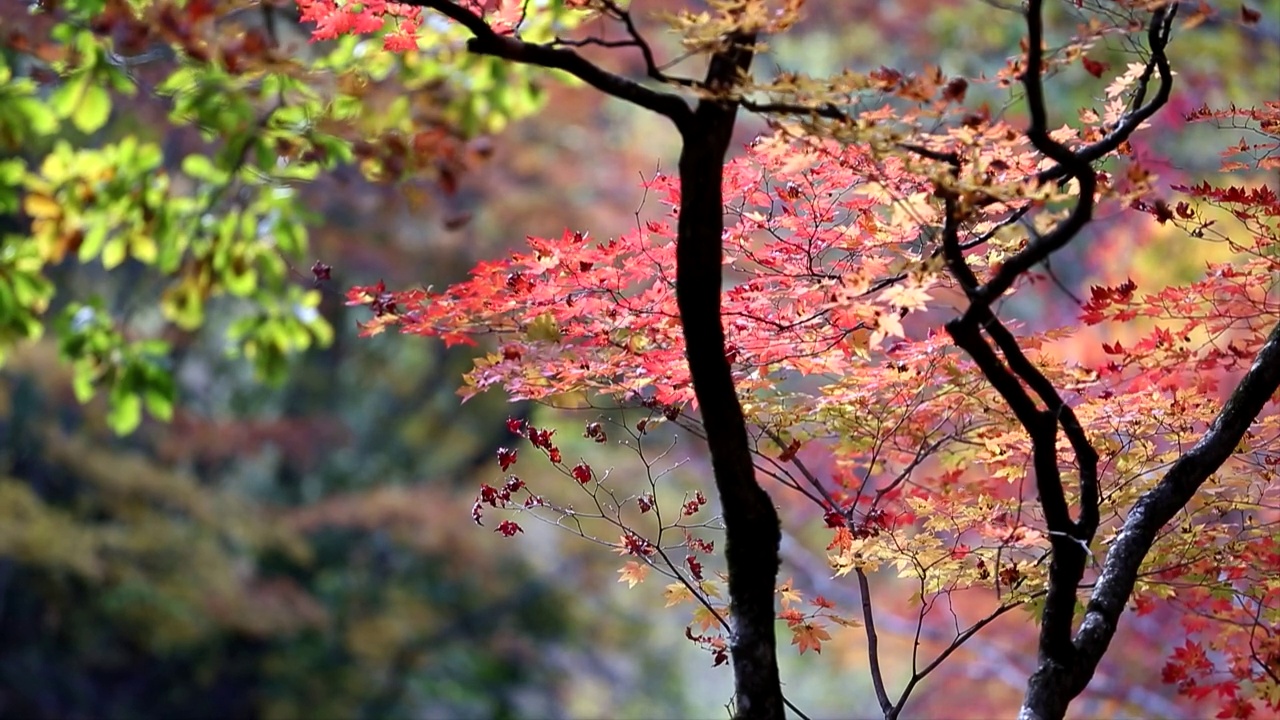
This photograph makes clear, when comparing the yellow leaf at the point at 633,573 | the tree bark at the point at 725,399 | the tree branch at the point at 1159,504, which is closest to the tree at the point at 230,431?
the tree bark at the point at 725,399

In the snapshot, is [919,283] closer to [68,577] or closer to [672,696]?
[68,577]

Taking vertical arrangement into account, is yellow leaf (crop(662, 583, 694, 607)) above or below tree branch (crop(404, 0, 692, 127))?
below

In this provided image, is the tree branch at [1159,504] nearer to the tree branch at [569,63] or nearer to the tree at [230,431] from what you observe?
the tree branch at [569,63]

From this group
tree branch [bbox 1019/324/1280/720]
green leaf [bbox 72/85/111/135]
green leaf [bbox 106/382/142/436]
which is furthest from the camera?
green leaf [bbox 106/382/142/436]

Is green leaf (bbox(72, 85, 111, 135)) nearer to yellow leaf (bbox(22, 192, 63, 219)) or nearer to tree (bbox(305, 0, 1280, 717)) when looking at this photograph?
yellow leaf (bbox(22, 192, 63, 219))

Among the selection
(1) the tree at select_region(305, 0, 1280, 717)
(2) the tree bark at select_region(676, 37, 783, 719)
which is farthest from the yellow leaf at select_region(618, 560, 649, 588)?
(2) the tree bark at select_region(676, 37, 783, 719)

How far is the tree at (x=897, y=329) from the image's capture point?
179 centimetres

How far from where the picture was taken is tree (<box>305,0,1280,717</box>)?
1.79 m

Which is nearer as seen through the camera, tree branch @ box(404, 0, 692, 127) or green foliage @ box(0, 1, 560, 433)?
tree branch @ box(404, 0, 692, 127)

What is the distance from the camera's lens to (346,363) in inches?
360

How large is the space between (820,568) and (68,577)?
16.5 ft

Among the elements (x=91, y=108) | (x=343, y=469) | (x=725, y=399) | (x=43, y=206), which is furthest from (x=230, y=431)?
(x=725, y=399)

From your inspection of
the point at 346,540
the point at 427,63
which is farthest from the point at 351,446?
the point at 427,63

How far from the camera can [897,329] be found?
6.60 feet
